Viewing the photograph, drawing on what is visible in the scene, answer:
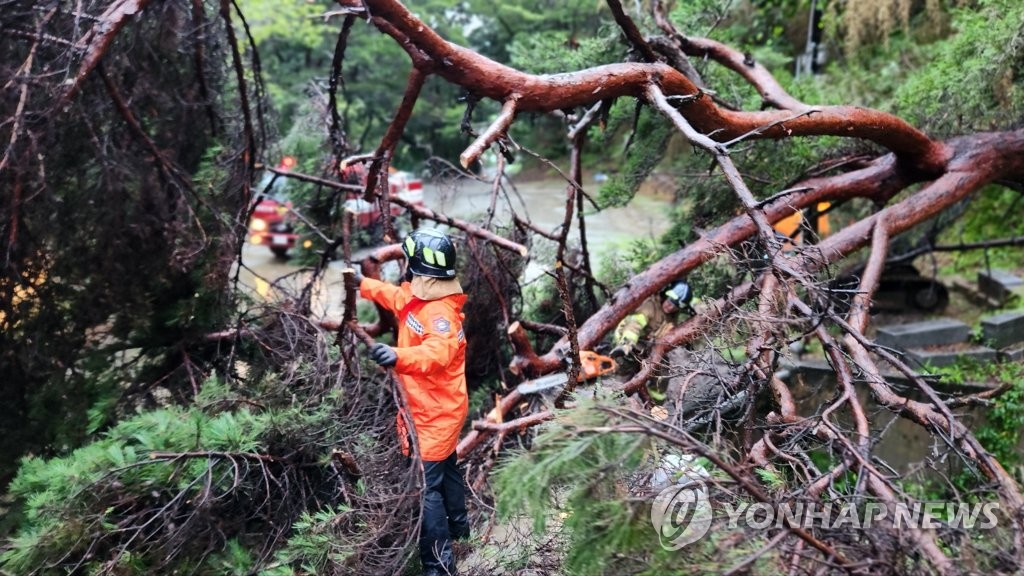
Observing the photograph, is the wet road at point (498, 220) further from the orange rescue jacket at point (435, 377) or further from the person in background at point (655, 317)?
the orange rescue jacket at point (435, 377)

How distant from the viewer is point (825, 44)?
10.6 meters

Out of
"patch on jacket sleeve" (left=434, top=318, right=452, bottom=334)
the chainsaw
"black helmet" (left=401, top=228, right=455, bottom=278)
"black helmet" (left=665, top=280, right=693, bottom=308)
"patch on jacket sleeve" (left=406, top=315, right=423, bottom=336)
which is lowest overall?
the chainsaw

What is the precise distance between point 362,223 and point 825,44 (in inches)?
345

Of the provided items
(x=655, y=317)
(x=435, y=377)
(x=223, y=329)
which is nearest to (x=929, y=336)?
(x=655, y=317)

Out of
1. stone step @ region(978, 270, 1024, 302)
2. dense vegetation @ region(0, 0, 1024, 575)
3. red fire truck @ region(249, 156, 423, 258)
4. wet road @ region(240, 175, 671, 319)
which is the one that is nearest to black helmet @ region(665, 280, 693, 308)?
dense vegetation @ region(0, 0, 1024, 575)

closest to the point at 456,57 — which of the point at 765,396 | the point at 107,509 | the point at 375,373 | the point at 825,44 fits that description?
the point at 375,373

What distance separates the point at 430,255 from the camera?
3287mm

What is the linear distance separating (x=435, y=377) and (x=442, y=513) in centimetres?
71

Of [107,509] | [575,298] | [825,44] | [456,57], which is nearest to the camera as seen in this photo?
[107,509]

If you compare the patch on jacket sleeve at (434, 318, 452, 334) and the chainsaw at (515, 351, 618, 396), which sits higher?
the patch on jacket sleeve at (434, 318, 452, 334)

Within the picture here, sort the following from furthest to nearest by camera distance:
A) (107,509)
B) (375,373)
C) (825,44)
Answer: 1. (825,44)
2. (375,373)
3. (107,509)

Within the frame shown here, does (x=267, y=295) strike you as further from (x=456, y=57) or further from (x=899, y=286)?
(x=899, y=286)

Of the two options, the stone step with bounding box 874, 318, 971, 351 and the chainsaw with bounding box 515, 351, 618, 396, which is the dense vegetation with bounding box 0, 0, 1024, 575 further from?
the stone step with bounding box 874, 318, 971, 351

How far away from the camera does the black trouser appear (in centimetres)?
327
